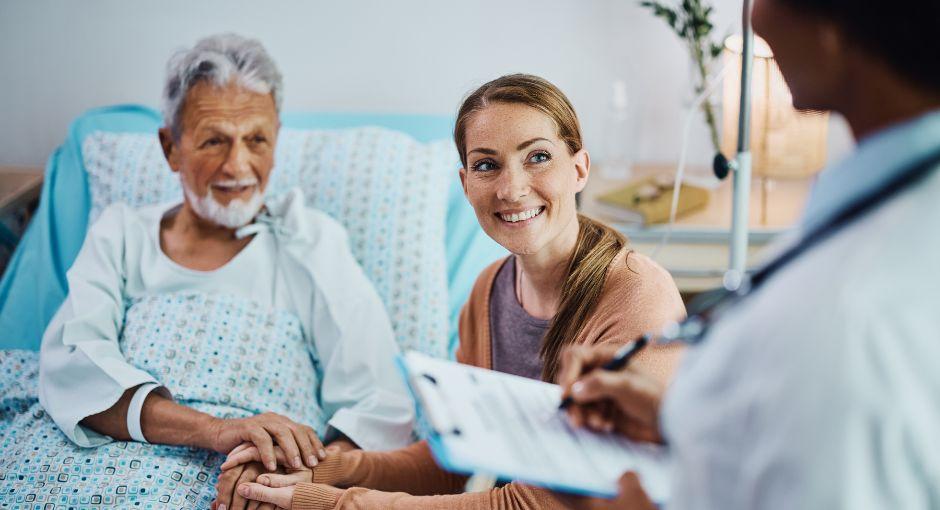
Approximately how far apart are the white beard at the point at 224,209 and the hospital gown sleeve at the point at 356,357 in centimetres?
16

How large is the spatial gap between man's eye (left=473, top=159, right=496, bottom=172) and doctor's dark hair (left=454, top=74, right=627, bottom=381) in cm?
6

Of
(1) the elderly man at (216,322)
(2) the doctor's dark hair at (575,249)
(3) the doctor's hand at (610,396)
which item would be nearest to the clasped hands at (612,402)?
(3) the doctor's hand at (610,396)

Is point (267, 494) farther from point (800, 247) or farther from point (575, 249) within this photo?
point (800, 247)

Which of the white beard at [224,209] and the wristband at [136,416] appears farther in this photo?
the white beard at [224,209]

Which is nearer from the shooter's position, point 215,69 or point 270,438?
point 270,438

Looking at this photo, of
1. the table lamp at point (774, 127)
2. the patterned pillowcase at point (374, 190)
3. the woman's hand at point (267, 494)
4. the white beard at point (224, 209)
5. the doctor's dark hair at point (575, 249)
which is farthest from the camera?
the table lamp at point (774, 127)

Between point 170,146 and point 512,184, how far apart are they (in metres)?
0.83

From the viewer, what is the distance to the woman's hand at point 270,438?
1544mm

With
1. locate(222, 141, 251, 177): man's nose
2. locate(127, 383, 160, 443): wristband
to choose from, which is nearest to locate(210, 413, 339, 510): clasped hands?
locate(127, 383, 160, 443): wristband

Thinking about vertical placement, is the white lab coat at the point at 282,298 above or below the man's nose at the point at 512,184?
below

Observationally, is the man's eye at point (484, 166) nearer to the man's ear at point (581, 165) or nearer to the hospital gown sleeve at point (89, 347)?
the man's ear at point (581, 165)

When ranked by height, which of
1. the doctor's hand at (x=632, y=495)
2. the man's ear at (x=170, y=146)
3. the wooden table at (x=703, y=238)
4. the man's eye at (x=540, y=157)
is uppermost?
the man's eye at (x=540, y=157)

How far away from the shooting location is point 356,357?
1.79 meters

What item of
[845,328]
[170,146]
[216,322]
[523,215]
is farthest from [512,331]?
[845,328]
